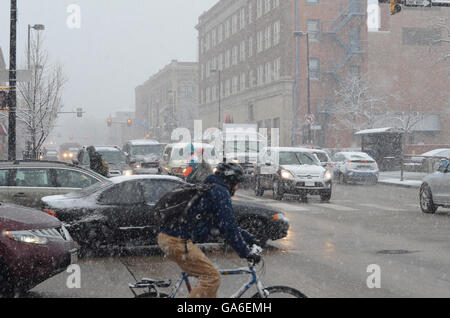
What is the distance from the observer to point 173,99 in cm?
11831

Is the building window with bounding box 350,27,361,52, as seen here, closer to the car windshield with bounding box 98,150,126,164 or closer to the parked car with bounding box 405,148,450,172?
the parked car with bounding box 405,148,450,172

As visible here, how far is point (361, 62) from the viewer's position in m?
65.5

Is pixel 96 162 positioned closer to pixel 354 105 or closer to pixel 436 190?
pixel 436 190

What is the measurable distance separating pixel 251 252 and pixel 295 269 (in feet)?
16.3

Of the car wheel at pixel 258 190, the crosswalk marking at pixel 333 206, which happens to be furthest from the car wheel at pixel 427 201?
the car wheel at pixel 258 190

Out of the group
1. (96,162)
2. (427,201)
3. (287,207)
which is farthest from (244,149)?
(427,201)

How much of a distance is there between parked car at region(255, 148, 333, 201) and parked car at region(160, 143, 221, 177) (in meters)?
3.41

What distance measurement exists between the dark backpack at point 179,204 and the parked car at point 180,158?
2101 centimetres

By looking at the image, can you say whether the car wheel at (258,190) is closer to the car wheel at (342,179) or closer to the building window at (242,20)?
the car wheel at (342,179)

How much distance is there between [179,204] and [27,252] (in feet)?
9.74

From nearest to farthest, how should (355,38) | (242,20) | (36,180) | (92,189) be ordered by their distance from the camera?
(92,189) → (36,180) → (355,38) → (242,20)

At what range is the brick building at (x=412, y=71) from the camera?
71062 mm
